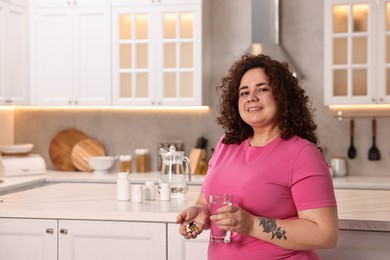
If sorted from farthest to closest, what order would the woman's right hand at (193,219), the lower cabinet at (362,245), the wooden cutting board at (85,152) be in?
the wooden cutting board at (85,152)
the lower cabinet at (362,245)
the woman's right hand at (193,219)

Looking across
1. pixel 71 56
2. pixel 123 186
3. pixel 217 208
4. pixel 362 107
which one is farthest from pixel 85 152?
pixel 217 208

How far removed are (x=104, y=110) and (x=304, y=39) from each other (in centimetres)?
196

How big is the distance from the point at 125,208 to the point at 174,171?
389mm

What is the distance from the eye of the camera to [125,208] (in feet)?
9.40

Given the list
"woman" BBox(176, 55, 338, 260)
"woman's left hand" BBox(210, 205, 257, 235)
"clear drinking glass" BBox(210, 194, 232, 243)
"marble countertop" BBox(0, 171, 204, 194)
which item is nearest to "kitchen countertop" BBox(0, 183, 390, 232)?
"woman" BBox(176, 55, 338, 260)

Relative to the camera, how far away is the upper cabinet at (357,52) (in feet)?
16.0

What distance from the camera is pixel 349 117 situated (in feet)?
17.6

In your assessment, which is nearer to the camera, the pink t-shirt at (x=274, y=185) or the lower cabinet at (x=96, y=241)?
the pink t-shirt at (x=274, y=185)

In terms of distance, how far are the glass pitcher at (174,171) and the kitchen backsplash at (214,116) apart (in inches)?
97.3

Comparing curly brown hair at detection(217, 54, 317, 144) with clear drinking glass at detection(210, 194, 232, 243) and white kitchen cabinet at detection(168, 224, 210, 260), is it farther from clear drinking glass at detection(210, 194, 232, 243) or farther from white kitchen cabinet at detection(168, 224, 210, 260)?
white kitchen cabinet at detection(168, 224, 210, 260)

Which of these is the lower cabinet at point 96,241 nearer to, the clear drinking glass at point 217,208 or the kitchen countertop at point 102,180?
the clear drinking glass at point 217,208

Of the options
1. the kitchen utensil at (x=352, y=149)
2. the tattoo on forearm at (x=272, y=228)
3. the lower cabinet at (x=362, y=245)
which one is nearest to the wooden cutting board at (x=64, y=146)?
the kitchen utensil at (x=352, y=149)

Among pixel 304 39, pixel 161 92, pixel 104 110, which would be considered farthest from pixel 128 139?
pixel 304 39

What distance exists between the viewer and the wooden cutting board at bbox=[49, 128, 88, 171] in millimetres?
5859
